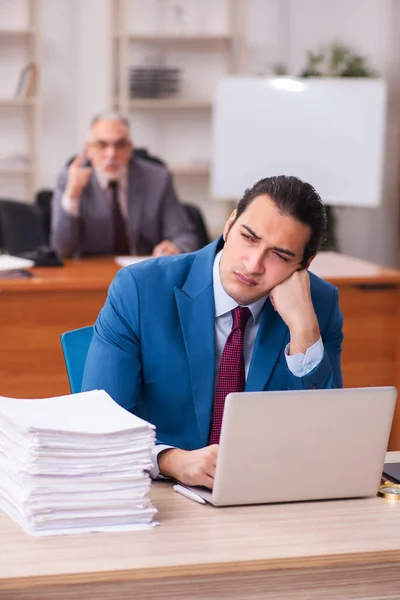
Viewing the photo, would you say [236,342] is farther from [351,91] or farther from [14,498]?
[351,91]

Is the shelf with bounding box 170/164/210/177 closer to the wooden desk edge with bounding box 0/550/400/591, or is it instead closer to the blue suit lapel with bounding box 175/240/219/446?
the blue suit lapel with bounding box 175/240/219/446

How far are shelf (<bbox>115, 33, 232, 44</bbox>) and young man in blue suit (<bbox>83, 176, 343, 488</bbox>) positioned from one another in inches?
187

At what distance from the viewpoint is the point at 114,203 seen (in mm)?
4566

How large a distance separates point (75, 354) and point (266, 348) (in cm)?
46

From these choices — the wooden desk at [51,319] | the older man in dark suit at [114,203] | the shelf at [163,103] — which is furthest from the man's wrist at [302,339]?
the shelf at [163,103]

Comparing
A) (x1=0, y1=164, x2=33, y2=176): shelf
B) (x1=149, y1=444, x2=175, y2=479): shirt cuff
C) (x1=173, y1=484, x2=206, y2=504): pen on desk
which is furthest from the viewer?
(x1=0, y1=164, x2=33, y2=176): shelf

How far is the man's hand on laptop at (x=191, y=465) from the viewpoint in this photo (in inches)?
65.1

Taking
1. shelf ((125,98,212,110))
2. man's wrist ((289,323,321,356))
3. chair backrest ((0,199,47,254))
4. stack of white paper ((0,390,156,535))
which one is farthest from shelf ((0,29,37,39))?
stack of white paper ((0,390,156,535))

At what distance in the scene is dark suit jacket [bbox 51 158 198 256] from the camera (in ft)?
14.6

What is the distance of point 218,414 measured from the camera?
78.2 inches

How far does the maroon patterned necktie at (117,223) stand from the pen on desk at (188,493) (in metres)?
2.94

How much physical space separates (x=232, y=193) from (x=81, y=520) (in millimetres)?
3122

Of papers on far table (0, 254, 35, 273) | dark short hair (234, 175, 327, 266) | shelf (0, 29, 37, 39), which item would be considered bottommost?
papers on far table (0, 254, 35, 273)

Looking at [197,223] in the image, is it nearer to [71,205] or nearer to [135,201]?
[135,201]
